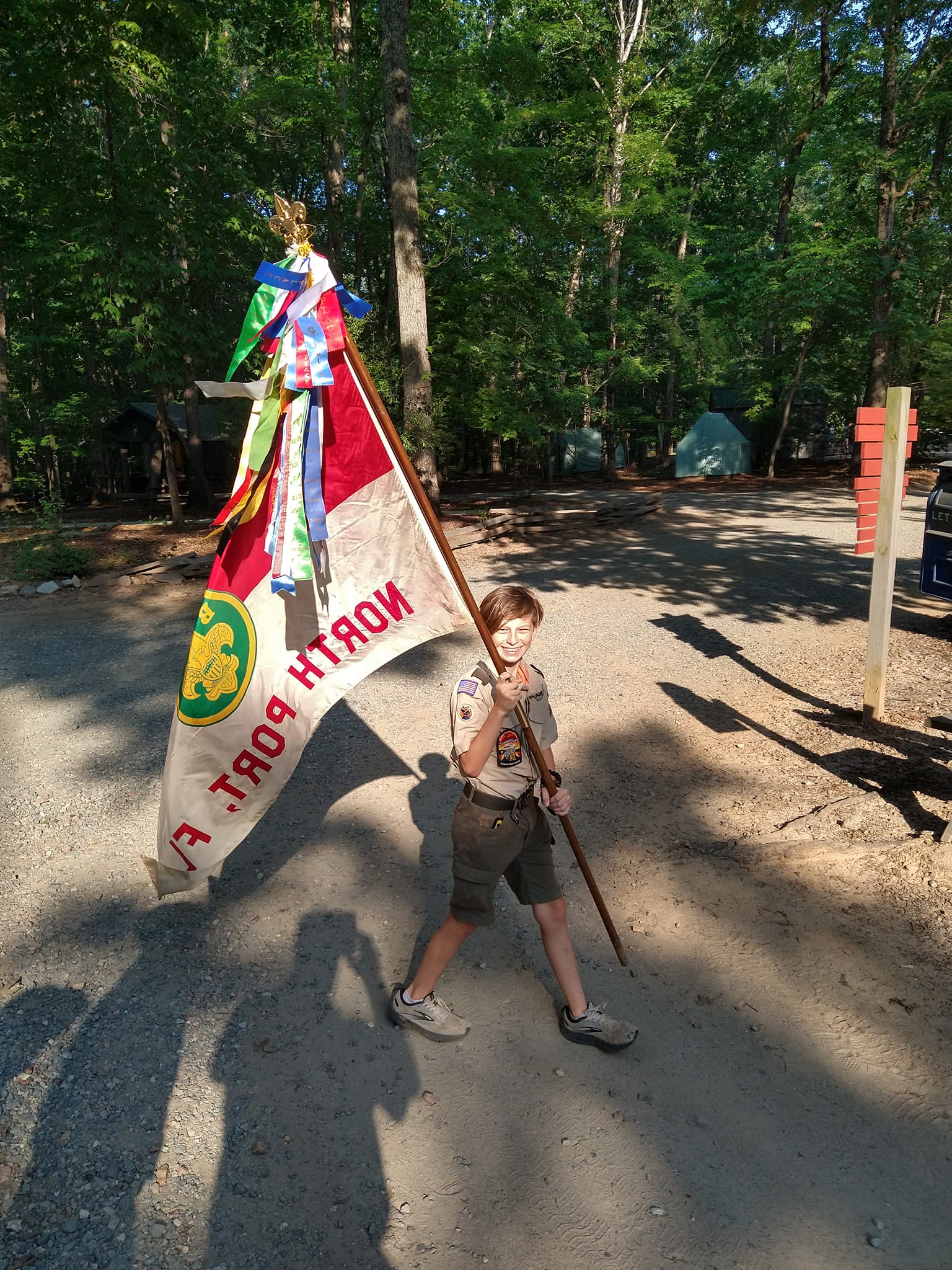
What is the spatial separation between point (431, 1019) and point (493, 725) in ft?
4.22

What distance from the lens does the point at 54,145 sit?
1313 cm

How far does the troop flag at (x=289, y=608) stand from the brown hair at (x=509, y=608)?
12.8 inches

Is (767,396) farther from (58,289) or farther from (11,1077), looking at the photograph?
(11,1077)

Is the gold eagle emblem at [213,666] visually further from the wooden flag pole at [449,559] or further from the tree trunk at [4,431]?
the tree trunk at [4,431]

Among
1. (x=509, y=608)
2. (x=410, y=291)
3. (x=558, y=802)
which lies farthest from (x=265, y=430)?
(x=410, y=291)

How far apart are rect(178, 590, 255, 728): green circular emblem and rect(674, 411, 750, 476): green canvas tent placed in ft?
88.3

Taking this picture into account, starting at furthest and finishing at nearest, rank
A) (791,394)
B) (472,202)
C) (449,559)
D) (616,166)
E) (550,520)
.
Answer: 1. (791,394)
2. (616,166)
3. (472,202)
4. (550,520)
5. (449,559)

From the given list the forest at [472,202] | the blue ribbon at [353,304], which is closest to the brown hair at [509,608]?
the blue ribbon at [353,304]

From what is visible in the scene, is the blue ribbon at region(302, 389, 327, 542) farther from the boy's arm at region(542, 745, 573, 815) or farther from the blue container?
the blue container

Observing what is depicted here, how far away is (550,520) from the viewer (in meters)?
15.6

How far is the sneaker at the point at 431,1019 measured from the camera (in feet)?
9.66

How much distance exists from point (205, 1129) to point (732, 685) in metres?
5.44

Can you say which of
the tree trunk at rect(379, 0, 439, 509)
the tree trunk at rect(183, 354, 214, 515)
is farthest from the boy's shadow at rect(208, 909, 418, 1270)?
the tree trunk at rect(183, 354, 214, 515)

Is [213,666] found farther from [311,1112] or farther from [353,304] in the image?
[311,1112]
